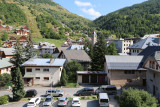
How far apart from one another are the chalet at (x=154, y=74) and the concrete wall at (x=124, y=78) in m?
3.98

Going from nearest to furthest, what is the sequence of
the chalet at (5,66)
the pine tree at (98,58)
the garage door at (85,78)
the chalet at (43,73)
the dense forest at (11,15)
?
1. the chalet at (43,73)
2. the garage door at (85,78)
3. the chalet at (5,66)
4. the pine tree at (98,58)
5. the dense forest at (11,15)

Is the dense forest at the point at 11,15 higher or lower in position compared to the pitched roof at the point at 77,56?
higher

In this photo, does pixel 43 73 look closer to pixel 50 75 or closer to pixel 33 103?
pixel 50 75

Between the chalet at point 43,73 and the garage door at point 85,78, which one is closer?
the chalet at point 43,73

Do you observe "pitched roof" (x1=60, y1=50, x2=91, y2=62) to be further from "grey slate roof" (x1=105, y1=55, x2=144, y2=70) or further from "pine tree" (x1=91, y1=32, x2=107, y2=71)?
"grey slate roof" (x1=105, y1=55, x2=144, y2=70)

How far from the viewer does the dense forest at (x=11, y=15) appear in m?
146

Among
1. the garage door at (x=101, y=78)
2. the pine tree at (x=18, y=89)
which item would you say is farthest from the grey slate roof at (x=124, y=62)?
the pine tree at (x=18, y=89)

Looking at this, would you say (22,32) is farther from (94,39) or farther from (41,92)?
(41,92)

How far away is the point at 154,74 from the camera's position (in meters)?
26.0

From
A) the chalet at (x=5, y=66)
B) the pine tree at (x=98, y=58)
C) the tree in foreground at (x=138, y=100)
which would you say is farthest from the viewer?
the pine tree at (x=98, y=58)

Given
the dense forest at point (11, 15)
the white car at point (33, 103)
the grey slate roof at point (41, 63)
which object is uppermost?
the dense forest at point (11, 15)

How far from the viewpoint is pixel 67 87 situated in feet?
110

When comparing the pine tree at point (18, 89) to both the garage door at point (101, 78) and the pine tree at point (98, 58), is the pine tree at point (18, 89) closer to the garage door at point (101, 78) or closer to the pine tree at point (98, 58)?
the garage door at point (101, 78)

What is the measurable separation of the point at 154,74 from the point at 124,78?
747 centimetres
